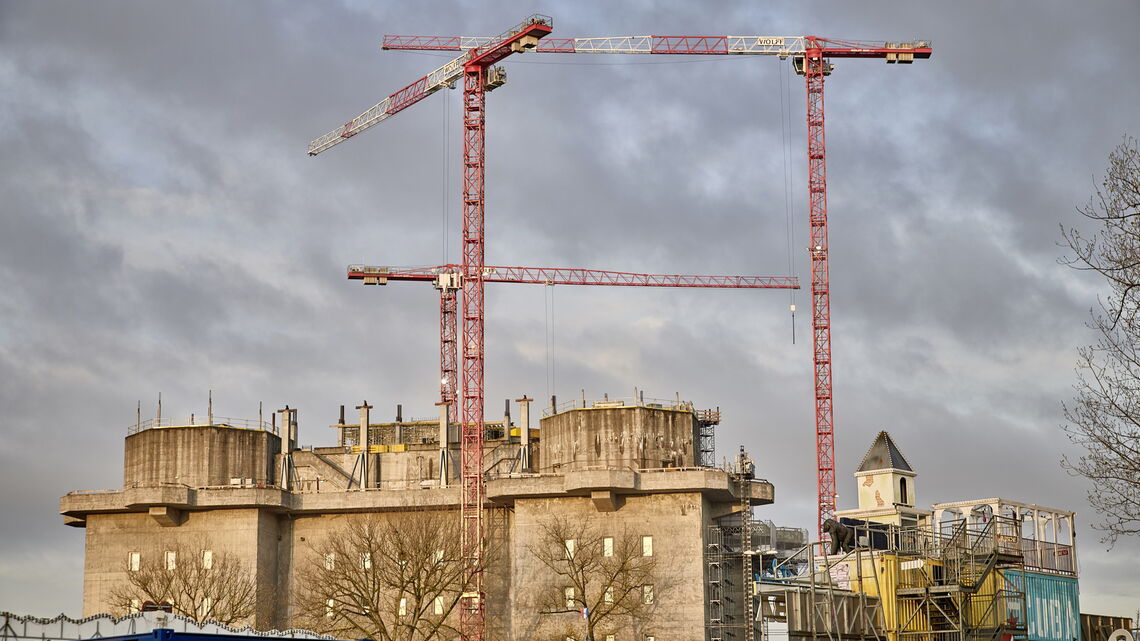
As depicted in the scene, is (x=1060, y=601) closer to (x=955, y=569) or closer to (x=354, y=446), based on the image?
(x=955, y=569)

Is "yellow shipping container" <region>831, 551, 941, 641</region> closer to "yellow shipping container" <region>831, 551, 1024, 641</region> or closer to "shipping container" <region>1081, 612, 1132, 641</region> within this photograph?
"yellow shipping container" <region>831, 551, 1024, 641</region>

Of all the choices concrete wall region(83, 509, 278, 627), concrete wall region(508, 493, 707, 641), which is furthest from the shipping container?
concrete wall region(83, 509, 278, 627)

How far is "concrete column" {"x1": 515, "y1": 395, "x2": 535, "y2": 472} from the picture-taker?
121988 mm

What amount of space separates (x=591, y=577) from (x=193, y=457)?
109 feet

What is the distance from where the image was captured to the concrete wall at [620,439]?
113 metres

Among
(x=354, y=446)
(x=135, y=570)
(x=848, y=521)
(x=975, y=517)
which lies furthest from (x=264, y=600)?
(x=975, y=517)

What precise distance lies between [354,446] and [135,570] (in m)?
21.0

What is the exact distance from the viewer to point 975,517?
73.2m

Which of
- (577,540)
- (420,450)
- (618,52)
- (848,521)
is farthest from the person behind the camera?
(618,52)

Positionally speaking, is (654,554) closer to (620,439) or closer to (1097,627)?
(620,439)

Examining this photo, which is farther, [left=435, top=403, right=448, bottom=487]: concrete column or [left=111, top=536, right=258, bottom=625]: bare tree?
[left=435, top=403, right=448, bottom=487]: concrete column

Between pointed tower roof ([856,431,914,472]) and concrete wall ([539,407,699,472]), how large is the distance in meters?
19.2

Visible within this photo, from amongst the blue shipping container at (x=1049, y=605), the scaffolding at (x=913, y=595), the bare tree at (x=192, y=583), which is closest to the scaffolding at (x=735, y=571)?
the bare tree at (x=192, y=583)

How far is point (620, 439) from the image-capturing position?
112938 millimetres
